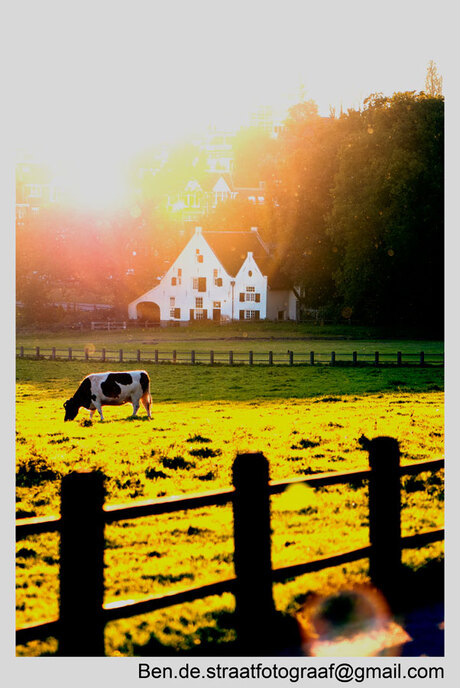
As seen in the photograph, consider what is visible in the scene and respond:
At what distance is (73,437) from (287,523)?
29.6ft

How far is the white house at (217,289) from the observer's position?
72.5 metres

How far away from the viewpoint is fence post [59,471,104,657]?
15.6 feet

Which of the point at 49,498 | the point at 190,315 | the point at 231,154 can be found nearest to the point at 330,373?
the point at 49,498

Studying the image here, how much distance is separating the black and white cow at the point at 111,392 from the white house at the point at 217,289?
164 ft

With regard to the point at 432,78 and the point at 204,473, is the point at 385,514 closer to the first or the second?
the point at 204,473

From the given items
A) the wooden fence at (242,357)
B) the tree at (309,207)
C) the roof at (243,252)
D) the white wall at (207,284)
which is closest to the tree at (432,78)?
the wooden fence at (242,357)

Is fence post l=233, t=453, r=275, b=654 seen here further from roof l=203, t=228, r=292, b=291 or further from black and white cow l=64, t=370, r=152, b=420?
roof l=203, t=228, r=292, b=291

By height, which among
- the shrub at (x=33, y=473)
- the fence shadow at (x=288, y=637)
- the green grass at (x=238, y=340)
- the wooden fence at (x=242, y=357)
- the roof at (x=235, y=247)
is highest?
the roof at (x=235, y=247)

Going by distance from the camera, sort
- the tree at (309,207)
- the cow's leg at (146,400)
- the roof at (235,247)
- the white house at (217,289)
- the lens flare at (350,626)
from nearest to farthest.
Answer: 1. the lens flare at (350,626)
2. the cow's leg at (146,400)
3. the tree at (309,207)
4. the white house at (217,289)
5. the roof at (235,247)

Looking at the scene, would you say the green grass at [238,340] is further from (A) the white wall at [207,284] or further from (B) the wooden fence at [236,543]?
(B) the wooden fence at [236,543]

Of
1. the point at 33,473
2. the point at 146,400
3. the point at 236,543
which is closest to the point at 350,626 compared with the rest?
the point at 236,543

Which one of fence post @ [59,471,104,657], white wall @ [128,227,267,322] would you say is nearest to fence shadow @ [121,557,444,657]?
fence post @ [59,471,104,657]

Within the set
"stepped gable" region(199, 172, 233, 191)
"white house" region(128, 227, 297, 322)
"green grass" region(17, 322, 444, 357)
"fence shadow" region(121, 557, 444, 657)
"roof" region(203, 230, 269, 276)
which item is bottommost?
"fence shadow" region(121, 557, 444, 657)

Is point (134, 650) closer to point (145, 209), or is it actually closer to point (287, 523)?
point (287, 523)
